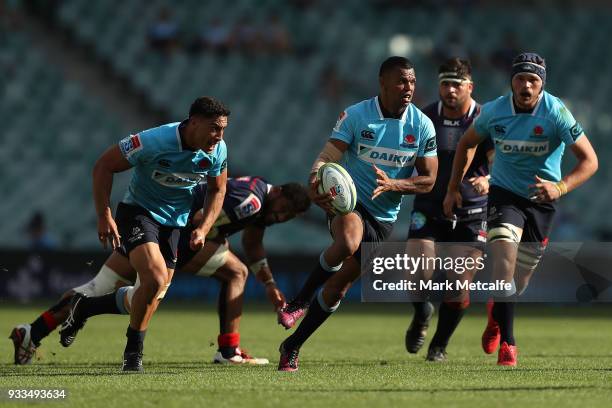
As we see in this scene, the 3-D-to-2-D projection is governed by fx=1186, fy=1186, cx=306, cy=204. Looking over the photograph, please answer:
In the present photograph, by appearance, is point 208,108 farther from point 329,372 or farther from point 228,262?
point 329,372

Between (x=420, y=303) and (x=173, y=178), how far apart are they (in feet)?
9.97

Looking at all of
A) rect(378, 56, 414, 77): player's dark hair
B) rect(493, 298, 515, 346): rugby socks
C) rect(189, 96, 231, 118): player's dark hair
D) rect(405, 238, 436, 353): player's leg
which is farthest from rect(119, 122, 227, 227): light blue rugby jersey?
rect(493, 298, 515, 346): rugby socks

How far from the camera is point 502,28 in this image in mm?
29266

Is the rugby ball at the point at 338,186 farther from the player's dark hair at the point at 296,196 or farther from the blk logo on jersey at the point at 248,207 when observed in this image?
the blk logo on jersey at the point at 248,207

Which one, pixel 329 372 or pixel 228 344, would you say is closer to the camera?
pixel 329 372

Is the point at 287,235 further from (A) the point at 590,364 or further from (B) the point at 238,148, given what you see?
(A) the point at 590,364

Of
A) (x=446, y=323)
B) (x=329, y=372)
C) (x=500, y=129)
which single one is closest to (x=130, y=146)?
(x=329, y=372)

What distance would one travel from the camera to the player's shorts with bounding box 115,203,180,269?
9.18 m

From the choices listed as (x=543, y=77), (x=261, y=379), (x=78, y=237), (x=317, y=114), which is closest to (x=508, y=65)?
(x=317, y=114)

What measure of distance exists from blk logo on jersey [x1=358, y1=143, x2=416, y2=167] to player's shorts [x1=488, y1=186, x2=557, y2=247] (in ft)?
3.35

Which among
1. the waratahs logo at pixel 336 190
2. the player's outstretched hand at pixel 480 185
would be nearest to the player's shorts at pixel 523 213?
the player's outstretched hand at pixel 480 185

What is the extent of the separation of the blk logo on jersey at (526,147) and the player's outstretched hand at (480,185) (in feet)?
2.50

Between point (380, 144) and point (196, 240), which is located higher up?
point (380, 144)

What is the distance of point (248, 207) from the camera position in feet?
34.4
